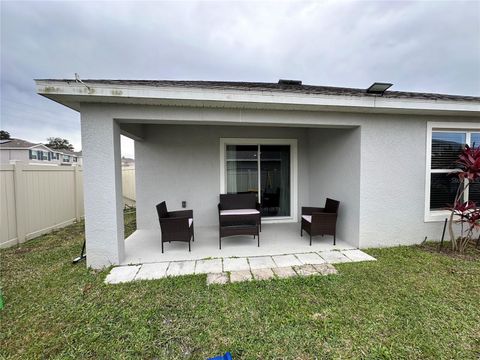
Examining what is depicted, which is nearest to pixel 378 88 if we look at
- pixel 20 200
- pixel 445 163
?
pixel 445 163

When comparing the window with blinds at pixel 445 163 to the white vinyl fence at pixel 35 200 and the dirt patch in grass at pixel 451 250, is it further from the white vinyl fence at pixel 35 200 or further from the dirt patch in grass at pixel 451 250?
the white vinyl fence at pixel 35 200

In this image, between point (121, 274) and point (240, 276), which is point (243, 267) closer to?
point (240, 276)

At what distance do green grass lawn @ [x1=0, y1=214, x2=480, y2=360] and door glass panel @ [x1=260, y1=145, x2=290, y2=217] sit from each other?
3375 mm

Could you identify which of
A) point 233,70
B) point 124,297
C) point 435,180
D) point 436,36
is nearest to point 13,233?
point 124,297

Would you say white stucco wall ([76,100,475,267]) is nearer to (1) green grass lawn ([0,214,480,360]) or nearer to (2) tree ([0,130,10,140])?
(1) green grass lawn ([0,214,480,360])

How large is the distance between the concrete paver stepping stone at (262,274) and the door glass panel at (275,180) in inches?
132

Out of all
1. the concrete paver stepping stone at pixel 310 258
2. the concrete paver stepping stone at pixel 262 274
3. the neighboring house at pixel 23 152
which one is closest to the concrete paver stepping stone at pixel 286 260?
the concrete paver stepping stone at pixel 310 258

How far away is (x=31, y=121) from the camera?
24297mm

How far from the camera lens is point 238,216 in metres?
5.00

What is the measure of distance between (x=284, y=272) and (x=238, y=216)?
5.97 ft

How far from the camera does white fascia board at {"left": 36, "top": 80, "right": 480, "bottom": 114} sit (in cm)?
326

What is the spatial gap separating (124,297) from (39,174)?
17.0 feet

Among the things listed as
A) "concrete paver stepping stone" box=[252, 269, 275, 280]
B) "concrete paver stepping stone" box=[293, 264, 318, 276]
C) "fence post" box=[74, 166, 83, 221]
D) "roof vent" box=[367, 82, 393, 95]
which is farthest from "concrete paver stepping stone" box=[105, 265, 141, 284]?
"roof vent" box=[367, 82, 393, 95]

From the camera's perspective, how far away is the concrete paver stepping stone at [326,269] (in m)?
3.53
